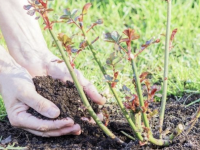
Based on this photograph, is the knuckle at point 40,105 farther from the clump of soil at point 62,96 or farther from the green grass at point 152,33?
the green grass at point 152,33

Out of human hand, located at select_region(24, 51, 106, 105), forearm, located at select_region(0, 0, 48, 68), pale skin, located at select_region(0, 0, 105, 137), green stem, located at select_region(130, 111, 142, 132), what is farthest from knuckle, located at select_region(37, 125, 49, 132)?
forearm, located at select_region(0, 0, 48, 68)

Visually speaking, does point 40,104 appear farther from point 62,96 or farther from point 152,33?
point 152,33

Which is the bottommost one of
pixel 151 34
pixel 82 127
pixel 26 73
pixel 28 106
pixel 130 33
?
pixel 151 34

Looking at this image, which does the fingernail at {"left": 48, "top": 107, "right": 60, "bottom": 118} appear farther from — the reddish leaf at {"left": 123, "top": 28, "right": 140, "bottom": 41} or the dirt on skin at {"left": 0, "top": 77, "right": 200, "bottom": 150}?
the reddish leaf at {"left": 123, "top": 28, "right": 140, "bottom": 41}

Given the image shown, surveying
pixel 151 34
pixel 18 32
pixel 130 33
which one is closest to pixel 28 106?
pixel 18 32

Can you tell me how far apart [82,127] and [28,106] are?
0.32m

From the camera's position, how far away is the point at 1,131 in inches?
89.5

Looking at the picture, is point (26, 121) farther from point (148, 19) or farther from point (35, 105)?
point (148, 19)

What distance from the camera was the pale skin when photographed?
2.08 meters

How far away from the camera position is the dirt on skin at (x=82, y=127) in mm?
1945

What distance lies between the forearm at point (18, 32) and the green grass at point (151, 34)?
0.35 meters

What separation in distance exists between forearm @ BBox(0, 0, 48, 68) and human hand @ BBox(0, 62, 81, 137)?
297 millimetres

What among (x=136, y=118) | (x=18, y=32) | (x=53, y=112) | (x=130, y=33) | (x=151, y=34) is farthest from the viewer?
(x=151, y=34)

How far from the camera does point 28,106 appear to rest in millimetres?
2203
